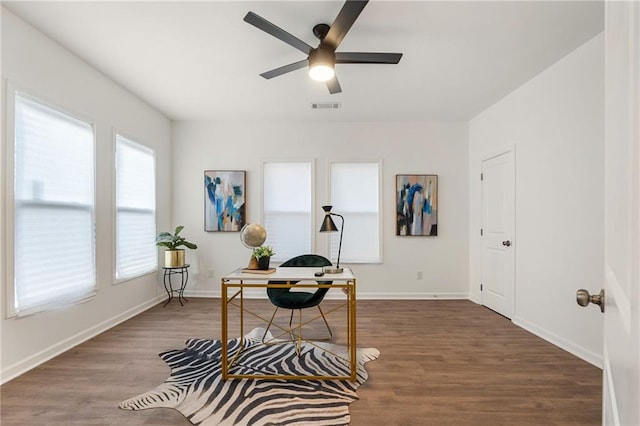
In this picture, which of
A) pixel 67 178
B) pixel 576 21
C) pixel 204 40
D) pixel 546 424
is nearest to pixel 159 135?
pixel 67 178

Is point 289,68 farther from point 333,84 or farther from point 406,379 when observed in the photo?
point 406,379

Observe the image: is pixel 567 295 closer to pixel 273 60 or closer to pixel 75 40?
pixel 273 60

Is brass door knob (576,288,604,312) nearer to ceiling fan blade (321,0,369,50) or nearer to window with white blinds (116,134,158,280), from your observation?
ceiling fan blade (321,0,369,50)

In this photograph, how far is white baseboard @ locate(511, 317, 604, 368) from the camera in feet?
8.82

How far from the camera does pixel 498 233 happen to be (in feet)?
13.7

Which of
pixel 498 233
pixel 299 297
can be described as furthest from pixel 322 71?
pixel 498 233

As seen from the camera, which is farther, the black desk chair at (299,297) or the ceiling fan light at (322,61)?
the black desk chair at (299,297)

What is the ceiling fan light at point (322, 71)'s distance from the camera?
8.05 ft

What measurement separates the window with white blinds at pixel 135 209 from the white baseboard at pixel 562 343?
4.81 metres

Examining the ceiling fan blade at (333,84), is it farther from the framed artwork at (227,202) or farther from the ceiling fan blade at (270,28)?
the framed artwork at (227,202)

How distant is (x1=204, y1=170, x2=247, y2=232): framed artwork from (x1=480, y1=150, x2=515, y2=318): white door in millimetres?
3653

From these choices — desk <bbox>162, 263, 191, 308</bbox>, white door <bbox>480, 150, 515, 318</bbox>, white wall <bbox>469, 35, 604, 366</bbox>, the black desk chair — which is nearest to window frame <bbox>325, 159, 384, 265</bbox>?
white door <bbox>480, 150, 515, 318</bbox>

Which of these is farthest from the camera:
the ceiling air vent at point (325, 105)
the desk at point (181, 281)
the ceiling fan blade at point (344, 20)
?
the desk at point (181, 281)

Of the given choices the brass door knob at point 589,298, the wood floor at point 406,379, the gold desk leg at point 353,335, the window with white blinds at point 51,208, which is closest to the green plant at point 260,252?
the gold desk leg at point 353,335
